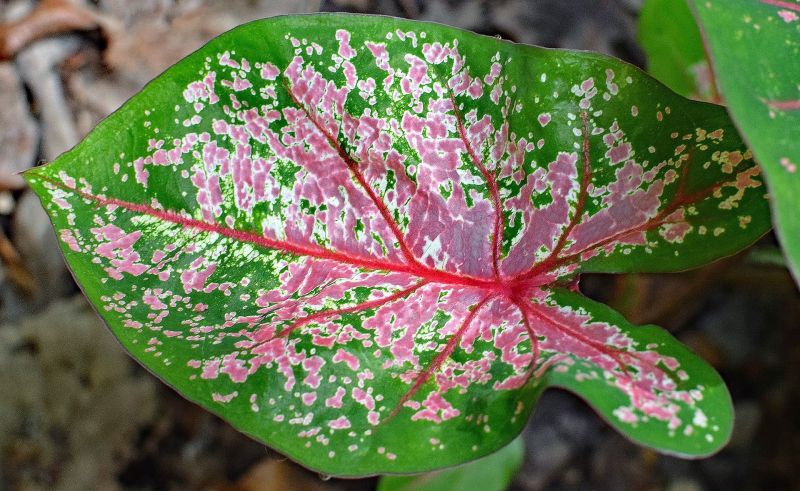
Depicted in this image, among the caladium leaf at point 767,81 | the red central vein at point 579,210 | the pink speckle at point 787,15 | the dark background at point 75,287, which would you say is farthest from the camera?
the dark background at point 75,287

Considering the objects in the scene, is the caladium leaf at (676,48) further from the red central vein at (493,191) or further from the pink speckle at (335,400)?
the pink speckle at (335,400)

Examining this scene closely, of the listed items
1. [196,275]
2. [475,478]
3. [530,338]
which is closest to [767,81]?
[530,338]

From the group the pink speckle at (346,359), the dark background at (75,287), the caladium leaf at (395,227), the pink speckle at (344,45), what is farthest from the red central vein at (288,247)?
the dark background at (75,287)

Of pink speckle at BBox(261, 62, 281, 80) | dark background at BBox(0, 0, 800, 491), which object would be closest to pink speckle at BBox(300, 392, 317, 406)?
pink speckle at BBox(261, 62, 281, 80)

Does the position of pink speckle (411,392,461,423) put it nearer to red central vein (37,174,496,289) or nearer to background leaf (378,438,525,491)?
red central vein (37,174,496,289)

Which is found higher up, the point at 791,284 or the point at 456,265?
the point at 456,265

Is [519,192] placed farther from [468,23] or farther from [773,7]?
[468,23]

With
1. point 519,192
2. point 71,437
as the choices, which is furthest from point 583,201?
point 71,437
